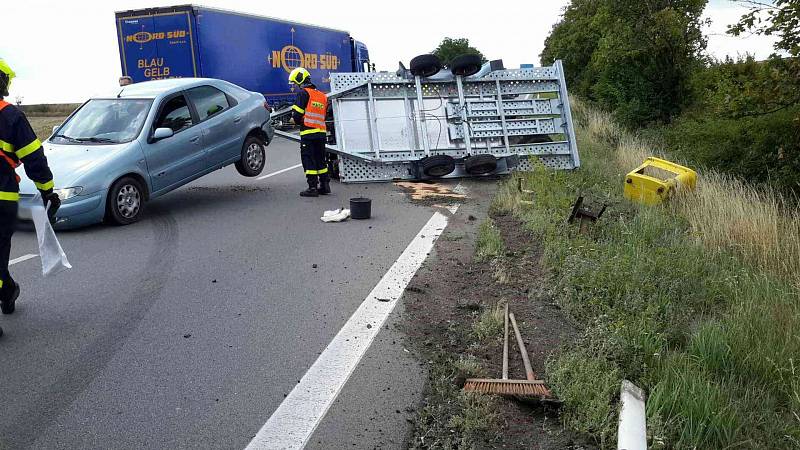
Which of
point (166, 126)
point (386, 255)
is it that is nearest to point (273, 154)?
point (166, 126)

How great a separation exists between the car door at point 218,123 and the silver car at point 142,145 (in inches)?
0.6

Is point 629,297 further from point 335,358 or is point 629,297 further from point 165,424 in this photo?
point 165,424

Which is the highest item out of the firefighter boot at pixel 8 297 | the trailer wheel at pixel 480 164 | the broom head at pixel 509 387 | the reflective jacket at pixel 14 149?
the reflective jacket at pixel 14 149

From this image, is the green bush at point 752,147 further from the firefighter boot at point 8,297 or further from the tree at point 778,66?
the firefighter boot at point 8,297

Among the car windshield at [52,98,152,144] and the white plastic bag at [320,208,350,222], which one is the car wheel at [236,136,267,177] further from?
the white plastic bag at [320,208,350,222]

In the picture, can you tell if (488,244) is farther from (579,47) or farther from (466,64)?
(579,47)

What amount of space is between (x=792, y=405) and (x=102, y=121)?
879cm

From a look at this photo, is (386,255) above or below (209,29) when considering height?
below

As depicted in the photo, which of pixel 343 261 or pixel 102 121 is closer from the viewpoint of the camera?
pixel 343 261

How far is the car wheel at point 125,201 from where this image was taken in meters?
8.59

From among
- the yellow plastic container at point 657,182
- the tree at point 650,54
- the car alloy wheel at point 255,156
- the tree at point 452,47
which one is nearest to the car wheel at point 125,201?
the car alloy wheel at point 255,156

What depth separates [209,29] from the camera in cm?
2045

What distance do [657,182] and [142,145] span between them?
693cm

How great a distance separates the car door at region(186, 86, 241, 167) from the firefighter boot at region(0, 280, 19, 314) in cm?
482
